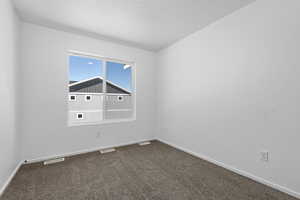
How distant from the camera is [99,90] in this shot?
308 centimetres

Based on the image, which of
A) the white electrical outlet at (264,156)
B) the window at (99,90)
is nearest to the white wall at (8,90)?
the window at (99,90)

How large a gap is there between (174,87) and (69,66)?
2.29m

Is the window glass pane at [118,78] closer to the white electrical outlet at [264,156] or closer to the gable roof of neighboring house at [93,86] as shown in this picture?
the gable roof of neighboring house at [93,86]

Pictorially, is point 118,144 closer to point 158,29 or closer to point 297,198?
point 158,29

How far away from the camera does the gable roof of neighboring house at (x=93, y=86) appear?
9.07 feet

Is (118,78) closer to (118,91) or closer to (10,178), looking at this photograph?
(118,91)

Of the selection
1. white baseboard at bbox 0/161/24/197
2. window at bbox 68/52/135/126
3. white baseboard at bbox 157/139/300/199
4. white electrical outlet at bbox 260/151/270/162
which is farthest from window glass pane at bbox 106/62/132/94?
white electrical outlet at bbox 260/151/270/162

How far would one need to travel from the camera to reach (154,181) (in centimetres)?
179

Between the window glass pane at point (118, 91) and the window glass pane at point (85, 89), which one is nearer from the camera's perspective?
the window glass pane at point (85, 89)

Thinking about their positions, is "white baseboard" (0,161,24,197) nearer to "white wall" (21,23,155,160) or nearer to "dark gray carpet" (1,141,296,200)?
"dark gray carpet" (1,141,296,200)

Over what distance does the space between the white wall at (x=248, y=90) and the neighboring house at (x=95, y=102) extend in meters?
1.54

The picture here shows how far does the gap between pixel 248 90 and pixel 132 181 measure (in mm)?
2047

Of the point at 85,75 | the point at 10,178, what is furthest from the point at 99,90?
the point at 10,178

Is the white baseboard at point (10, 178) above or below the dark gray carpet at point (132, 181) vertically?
above
